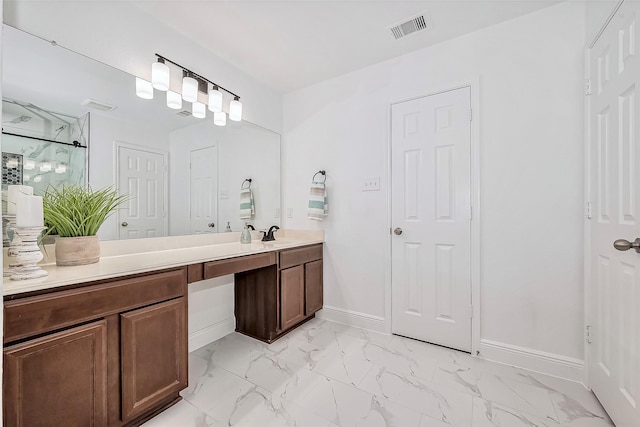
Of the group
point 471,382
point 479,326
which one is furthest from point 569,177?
point 471,382

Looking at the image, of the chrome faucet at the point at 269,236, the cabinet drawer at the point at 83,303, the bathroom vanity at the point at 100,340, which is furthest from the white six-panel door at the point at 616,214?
the chrome faucet at the point at 269,236

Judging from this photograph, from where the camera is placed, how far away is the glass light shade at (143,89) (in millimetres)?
1824

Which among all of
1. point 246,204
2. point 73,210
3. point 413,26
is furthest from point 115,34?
point 413,26

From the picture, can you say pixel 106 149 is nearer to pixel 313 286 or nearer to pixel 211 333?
pixel 211 333

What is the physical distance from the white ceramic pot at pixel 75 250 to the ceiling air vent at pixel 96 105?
81 centimetres

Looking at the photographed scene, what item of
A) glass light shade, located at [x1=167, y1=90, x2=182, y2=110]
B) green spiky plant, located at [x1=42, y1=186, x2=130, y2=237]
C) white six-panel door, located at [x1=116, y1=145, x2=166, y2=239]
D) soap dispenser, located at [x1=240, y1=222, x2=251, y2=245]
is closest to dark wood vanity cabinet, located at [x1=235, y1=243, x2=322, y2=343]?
soap dispenser, located at [x1=240, y1=222, x2=251, y2=245]

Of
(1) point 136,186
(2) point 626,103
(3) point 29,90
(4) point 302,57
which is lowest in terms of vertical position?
(1) point 136,186

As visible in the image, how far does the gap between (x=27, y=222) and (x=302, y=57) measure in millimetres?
2108

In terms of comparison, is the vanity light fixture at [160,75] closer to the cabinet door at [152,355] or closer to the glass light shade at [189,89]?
the glass light shade at [189,89]

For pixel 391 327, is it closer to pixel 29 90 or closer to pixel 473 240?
pixel 473 240

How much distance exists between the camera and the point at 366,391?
Answer: 1.64 metres

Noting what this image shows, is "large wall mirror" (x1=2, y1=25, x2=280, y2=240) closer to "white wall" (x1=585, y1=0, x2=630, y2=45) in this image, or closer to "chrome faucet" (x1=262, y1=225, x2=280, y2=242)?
"chrome faucet" (x1=262, y1=225, x2=280, y2=242)

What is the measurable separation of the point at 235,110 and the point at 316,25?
94cm

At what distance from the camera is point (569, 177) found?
176 centimetres
